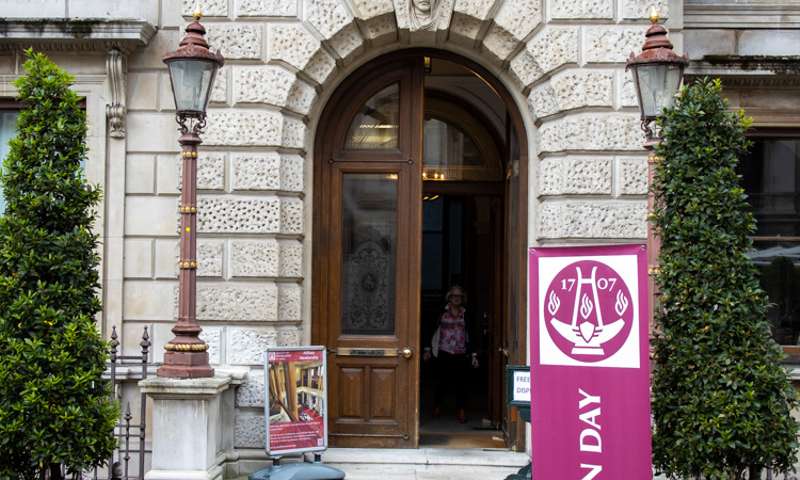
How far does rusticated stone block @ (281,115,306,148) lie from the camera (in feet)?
33.8

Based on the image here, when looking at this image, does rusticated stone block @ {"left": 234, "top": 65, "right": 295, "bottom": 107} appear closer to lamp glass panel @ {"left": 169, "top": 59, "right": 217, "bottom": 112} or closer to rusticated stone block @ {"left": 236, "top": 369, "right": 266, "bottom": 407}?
lamp glass panel @ {"left": 169, "top": 59, "right": 217, "bottom": 112}

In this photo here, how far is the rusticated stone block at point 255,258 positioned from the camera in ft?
33.2

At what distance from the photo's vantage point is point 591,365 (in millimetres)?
6504

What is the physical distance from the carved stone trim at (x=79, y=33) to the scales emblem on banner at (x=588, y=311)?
6086 millimetres

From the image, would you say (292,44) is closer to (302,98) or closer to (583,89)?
(302,98)

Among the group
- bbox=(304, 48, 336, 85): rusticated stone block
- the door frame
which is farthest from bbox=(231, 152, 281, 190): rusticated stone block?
bbox=(304, 48, 336, 85): rusticated stone block

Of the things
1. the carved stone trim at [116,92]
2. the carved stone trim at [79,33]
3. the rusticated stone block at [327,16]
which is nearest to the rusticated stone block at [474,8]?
the rusticated stone block at [327,16]

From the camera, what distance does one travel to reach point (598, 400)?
6.46m

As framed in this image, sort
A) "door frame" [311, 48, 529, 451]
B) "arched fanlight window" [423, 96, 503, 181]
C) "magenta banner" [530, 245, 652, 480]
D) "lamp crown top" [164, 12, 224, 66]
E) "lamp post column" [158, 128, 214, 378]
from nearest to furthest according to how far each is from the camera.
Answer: "magenta banner" [530, 245, 652, 480] → "lamp crown top" [164, 12, 224, 66] → "lamp post column" [158, 128, 214, 378] → "door frame" [311, 48, 529, 451] → "arched fanlight window" [423, 96, 503, 181]

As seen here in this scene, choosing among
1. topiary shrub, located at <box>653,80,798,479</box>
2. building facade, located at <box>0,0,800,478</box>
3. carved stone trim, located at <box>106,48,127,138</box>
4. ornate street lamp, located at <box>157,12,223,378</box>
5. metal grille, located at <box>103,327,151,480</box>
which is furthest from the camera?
carved stone trim, located at <box>106,48,127,138</box>

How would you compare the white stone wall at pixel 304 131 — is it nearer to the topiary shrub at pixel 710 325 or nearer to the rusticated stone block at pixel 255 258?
the rusticated stone block at pixel 255 258

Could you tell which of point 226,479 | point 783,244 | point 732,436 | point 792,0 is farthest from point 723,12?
point 226,479

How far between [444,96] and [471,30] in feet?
9.05

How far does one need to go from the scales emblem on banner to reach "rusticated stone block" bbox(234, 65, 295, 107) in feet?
15.3
